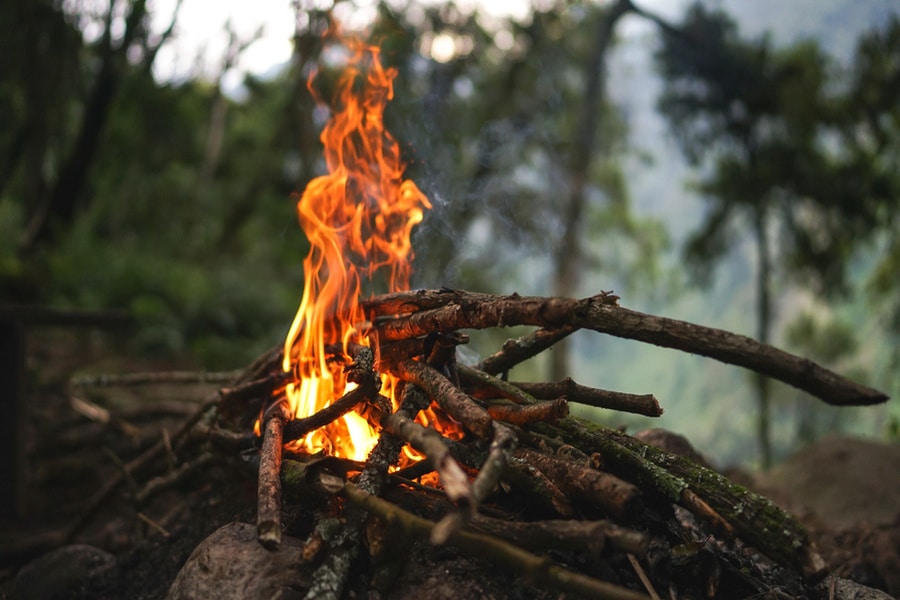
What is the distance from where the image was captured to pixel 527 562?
76.8 inches

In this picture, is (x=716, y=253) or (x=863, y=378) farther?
(x=863, y=378)

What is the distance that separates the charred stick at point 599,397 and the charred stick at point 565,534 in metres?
0.66

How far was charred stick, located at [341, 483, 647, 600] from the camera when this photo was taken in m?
1.92

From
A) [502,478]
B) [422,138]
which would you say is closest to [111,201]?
[422,138]

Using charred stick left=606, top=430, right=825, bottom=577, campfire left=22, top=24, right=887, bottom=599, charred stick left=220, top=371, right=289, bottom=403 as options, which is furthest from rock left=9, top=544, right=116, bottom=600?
charred stick left=606, top=430, right=825, bottom=577

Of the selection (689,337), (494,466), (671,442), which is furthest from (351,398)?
(671,442)

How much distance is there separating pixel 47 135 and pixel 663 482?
13255 mm

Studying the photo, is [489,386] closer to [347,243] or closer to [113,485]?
[347,243]

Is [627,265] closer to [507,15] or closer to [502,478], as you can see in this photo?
[507,15]

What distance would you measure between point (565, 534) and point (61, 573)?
292 cm

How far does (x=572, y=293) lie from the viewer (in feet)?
45.4

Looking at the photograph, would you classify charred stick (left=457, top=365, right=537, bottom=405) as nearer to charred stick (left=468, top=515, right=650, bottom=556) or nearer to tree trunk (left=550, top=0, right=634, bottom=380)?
charred stick (left=468, top=515, right=650, bottom=556)

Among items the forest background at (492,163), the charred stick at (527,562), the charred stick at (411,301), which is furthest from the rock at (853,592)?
the forest background at (492,163)

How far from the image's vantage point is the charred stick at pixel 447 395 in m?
2.52
